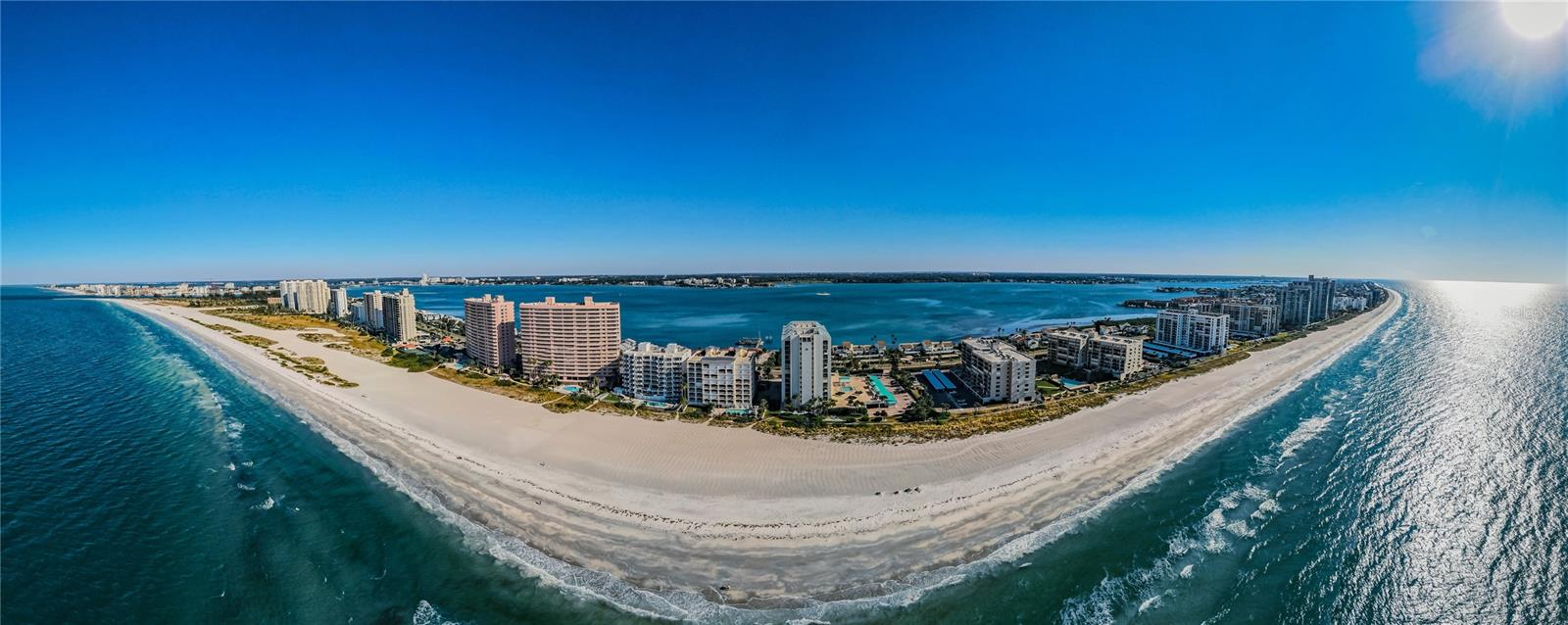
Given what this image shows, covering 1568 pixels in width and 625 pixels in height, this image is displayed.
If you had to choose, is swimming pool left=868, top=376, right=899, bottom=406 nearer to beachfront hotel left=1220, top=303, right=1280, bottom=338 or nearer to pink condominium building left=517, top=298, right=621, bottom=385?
pink condominium building left=517, top=298, right=621, bottom=385

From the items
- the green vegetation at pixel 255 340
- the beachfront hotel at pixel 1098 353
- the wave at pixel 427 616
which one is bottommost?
the wave at pixel 427 616

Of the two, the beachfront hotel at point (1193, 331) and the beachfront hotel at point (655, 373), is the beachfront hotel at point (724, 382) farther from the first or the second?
the beachfront hotel at point (1193, 331)

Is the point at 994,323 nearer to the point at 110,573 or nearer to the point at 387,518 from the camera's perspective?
the point at 387,518

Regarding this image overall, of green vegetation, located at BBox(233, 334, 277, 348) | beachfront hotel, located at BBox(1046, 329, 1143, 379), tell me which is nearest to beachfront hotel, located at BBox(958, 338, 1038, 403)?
beachfront hotel, located at BBox(1046, 329, 1143, 379)

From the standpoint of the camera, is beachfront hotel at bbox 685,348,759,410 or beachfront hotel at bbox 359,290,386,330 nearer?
beachfront hotel at bbox 685,348,759,410

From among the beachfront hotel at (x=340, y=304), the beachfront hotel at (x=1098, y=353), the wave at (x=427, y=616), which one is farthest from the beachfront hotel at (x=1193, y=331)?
the beachfront hotel at (x=340, y=304)

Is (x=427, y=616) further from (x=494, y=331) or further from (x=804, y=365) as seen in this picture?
(x=494, y=331)
